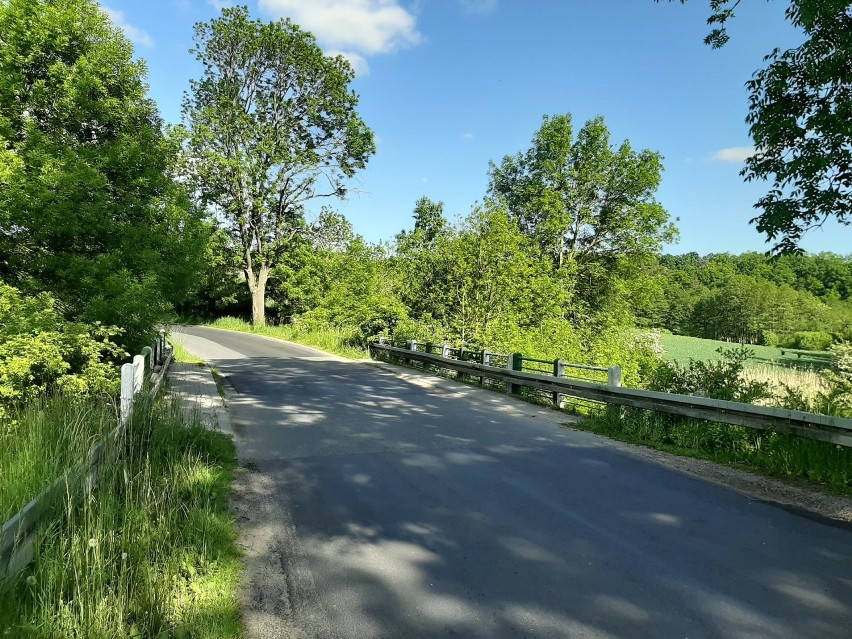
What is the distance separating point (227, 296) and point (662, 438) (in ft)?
143

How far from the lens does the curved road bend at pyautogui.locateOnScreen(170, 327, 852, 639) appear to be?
300cm

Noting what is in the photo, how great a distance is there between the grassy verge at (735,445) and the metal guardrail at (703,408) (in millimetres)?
174

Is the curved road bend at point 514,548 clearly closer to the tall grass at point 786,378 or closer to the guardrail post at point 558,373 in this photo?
the guardrail post at point 558,373

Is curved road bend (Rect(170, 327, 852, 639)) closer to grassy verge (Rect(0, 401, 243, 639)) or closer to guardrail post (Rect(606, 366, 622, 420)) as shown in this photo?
grassy verge (Rect(0, 401, 243, 639))

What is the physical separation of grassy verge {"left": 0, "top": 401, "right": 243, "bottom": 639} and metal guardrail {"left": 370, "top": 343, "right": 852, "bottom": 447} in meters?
6.18

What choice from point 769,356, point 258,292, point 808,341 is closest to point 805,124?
point 258,292

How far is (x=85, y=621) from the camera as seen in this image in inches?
102

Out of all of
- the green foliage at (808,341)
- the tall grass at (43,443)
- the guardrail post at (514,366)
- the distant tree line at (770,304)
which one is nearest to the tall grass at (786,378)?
the guardrail post at (514,366)

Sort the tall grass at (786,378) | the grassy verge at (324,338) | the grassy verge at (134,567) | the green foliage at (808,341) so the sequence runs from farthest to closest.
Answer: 1. the green foliage at (808,341)
2. the grassy verge at (324,338)
3. the tall grass at (786,378)
4. the grassy verge at (134,567)

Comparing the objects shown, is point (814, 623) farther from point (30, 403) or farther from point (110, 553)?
point (30, 403)

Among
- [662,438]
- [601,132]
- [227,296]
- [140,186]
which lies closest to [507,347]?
[662,438]

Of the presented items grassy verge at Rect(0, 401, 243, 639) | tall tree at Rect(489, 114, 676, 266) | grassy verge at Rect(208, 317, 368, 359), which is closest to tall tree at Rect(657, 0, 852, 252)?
grassy verge at Rect(0, 401, 243, 639)

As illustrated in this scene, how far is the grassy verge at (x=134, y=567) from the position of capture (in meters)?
2.63

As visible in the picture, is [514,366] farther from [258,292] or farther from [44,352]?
[258,292]
